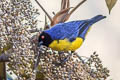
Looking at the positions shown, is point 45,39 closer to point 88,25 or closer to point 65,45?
point 65,45

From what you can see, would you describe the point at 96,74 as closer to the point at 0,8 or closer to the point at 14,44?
the point at 14,44

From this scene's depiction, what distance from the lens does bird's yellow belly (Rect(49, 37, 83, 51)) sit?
2.28 meters

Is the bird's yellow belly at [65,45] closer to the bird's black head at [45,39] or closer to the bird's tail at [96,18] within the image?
the bird's black head at [45,39]

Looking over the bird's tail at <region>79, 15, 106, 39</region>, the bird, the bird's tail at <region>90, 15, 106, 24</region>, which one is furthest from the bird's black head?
the bird's tail at <region>90, 15, 106, 24</region>

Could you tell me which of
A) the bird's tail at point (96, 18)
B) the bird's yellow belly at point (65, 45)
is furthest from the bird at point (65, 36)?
the bird's tail at point (96, 18)

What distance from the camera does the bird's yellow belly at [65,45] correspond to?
228 centimetres

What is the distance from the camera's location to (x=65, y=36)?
237cm

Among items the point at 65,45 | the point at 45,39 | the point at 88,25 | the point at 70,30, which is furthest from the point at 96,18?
the point at 45,39

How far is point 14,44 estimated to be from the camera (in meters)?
1.76

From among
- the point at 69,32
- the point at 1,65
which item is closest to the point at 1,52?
the point at 1,65

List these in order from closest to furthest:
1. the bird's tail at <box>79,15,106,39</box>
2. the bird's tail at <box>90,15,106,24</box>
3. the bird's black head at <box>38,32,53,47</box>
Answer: the bird's black head at <box>38,32,53,47</box> → the bird's tail at <box>79,15,106,39</box> → the bird's tail at <box>90,15,106,24</box>

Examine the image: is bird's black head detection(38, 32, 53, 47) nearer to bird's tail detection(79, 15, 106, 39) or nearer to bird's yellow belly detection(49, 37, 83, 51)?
bird's yellow belly detection(49, 37, 83, 51)

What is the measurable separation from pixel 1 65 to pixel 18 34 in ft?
1.37

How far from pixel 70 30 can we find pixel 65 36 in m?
0.09
